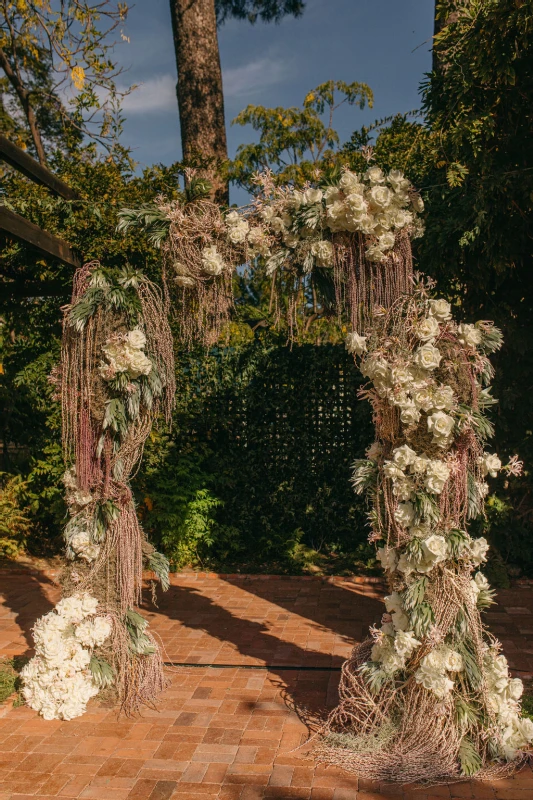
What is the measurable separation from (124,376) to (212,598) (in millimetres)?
2944

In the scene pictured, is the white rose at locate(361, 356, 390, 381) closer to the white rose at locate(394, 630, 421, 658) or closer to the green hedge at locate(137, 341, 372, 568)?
the white rose at locate(394, 630, 421, 658)

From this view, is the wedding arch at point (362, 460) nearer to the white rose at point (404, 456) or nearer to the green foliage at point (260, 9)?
the white rose at point (404, 456)

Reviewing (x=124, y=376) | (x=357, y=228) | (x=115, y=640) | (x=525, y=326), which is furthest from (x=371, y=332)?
(x=525, y=326)

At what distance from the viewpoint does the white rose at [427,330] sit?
3.24m

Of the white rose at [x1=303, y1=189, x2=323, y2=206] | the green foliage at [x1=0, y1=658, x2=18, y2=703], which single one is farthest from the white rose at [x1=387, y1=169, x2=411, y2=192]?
the green foliage at [x1=0, y1=658, x2=18, y2=703]

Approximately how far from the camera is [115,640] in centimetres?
398

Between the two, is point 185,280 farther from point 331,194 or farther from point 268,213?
point 331,194

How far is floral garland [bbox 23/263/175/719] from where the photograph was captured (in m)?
3.88

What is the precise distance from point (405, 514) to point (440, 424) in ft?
1.56

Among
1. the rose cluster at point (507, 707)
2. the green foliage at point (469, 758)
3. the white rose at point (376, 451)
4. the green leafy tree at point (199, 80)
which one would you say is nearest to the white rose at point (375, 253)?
the white rose at point (376, 451)

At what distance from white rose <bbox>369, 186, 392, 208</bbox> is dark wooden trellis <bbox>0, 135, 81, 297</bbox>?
2042 millimetres

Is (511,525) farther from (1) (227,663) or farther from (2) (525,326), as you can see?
(1) (227,663)

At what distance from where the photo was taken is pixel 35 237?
14.1 ft

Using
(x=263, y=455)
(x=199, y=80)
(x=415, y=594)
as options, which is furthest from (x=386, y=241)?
(x=199, y=80)
